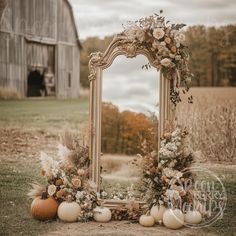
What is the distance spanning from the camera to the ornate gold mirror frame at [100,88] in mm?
5902

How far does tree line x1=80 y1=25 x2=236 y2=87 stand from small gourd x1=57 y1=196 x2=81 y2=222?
6.61 ft

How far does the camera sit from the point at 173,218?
5586 mm

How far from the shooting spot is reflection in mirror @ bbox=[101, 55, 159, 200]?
6043 millimetres

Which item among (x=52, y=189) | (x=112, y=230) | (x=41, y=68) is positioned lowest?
(x=112, y=230)

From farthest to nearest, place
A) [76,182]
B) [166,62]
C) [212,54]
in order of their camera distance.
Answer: [212,54] → [76,182] → [166,62]

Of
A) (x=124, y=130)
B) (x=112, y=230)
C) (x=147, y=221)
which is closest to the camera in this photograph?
(x=112, y=230)

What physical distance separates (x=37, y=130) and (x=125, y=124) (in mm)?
1286

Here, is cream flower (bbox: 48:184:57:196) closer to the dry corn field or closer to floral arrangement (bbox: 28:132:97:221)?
floral arrangement (bbox: 28:132:97:221)

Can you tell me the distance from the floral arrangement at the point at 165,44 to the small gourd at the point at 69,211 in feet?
5.09

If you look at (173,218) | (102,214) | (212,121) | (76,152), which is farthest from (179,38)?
(102,214)

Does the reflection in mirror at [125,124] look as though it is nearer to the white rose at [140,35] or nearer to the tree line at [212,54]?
the white rose at [140,35]

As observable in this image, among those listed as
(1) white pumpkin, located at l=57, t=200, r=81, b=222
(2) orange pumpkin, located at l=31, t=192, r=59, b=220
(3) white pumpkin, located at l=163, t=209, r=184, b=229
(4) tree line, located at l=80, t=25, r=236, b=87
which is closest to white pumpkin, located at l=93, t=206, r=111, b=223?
(1) white pumpkin, located at l=57, t=200, r=81, b=222

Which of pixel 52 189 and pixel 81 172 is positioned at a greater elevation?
pixel 81 172

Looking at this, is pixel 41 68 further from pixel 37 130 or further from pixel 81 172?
pixel 81 172
